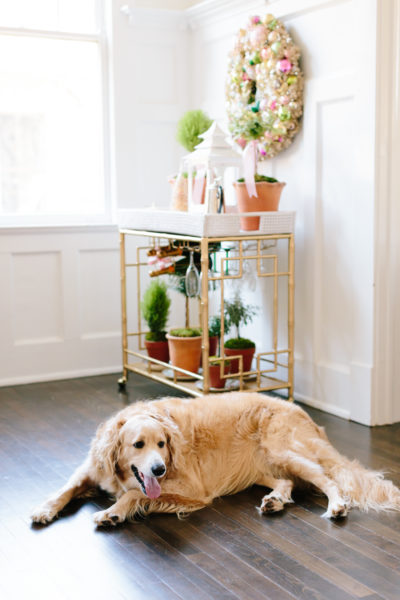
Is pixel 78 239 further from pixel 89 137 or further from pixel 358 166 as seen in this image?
pixel 358 166

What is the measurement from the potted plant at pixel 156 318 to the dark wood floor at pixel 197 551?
117 centimetres

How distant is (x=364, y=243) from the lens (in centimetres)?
349

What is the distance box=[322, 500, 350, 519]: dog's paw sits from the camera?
2500 mm

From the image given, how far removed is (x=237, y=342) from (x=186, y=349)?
0.26 metres

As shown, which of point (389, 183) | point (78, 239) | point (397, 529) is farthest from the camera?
point (78, 239)

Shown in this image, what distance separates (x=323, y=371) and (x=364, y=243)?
69 centimetres

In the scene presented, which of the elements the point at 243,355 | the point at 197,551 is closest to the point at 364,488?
the point at 197,551

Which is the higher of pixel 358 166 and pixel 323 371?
pixel 358 166

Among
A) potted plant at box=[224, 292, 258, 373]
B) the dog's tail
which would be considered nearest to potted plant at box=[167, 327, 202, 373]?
potted plant at box=[224, 292, 258, 373]

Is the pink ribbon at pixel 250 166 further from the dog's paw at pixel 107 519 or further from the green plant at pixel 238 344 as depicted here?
the dog's paw at pixel 107 519

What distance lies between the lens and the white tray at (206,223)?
3.46m

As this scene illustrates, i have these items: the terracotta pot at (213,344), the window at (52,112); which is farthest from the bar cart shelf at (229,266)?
the window at (52,112)

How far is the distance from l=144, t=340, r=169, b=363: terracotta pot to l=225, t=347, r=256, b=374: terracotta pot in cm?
53

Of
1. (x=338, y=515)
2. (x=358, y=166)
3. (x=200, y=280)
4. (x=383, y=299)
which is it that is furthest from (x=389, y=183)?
(x=338, y=515)
